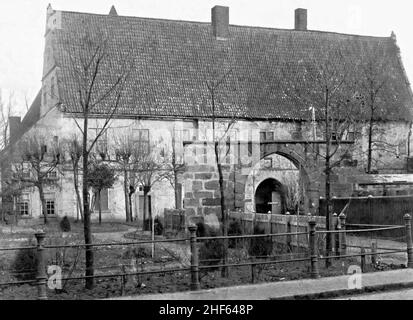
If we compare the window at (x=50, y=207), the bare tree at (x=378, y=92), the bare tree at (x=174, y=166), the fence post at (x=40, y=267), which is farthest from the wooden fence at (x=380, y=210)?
the window at (x=50, y=207)

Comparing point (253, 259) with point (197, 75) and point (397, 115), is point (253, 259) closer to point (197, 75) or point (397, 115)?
point (197, 75)

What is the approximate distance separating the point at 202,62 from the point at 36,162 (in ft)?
41.1

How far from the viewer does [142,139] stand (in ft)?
117

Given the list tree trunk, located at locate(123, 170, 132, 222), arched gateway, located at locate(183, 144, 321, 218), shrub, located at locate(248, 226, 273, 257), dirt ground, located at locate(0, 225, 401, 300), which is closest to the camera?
dirt ground, located at locate(0, 225, 401, 300)

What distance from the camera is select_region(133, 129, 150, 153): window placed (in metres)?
34.9

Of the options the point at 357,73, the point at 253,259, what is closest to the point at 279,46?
the point at 357,73

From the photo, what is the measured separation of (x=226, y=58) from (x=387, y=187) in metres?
21.3

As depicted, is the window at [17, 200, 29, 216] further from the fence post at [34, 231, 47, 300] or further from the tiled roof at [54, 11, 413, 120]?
the fence post at [34, 231, 47, 300]

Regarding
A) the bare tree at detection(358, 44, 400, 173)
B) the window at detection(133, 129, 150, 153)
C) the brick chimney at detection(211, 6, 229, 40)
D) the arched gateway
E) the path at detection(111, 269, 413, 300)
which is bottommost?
the path at detection(111, 269, 413, 300)

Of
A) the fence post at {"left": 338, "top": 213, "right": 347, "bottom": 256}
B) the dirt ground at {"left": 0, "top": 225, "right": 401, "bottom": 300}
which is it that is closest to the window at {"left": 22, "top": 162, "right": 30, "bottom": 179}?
the dirt ground at {"left": 0, "top": 225, "right": 401, "bottom": 300}

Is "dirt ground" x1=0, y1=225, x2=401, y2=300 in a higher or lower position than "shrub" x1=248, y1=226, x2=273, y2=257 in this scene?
lower

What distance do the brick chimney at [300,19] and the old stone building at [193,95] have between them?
226 cm

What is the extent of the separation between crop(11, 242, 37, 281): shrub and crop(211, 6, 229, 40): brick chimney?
30752mm
